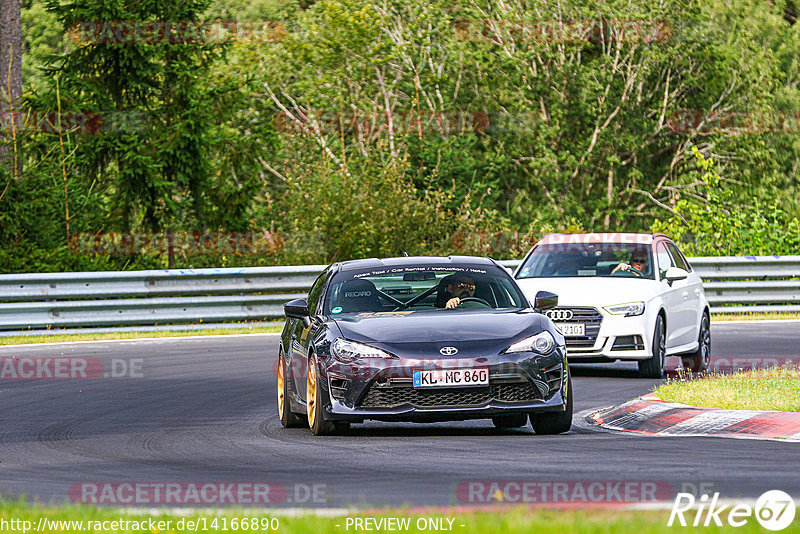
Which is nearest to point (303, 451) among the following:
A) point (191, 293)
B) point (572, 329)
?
point (572, 329)

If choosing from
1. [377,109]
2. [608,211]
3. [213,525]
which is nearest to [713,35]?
[608,211]

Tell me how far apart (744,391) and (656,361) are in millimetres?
3495

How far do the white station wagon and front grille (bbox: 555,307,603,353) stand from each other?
0.01 meters

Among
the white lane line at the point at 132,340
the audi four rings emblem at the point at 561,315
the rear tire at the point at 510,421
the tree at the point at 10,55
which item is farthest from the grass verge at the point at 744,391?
the tree at the point at 10,55

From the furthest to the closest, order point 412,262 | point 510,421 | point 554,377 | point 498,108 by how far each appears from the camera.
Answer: point 498,108 → point 412,262 → point 510,421 → point 554,377

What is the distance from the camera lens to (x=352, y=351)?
10719mm

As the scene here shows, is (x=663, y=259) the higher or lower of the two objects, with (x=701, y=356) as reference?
higher

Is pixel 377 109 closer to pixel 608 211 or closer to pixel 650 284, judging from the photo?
pixel 608 211

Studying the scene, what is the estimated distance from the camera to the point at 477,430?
448 inches

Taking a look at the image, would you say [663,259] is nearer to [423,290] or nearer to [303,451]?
[423,290]

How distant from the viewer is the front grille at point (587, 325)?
624 inches

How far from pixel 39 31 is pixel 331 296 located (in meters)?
53.0

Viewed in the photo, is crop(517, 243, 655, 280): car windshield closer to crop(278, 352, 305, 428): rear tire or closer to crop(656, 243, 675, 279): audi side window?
crop(656, 243, 675, 279): audi side window

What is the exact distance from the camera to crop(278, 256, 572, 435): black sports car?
10.5 meters
